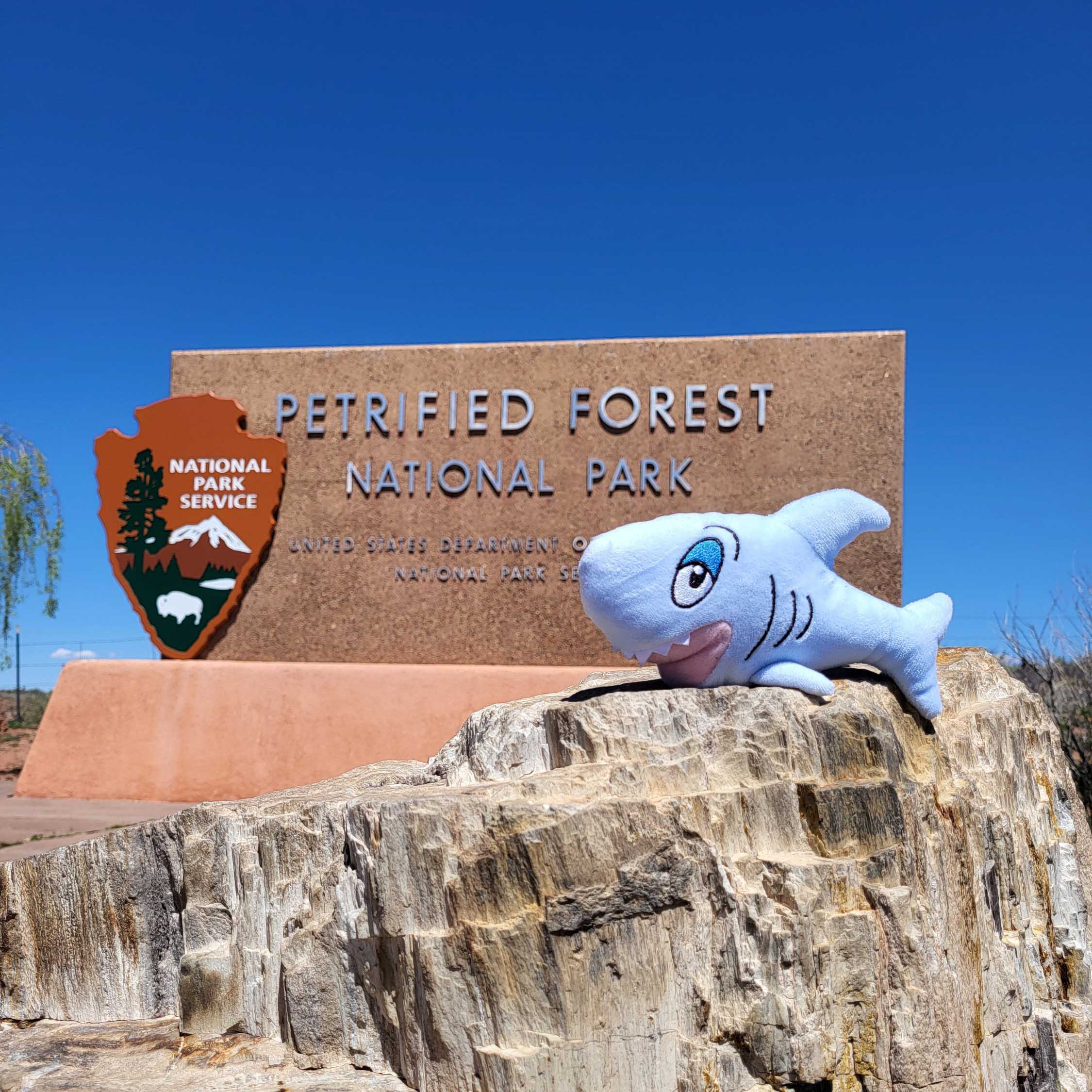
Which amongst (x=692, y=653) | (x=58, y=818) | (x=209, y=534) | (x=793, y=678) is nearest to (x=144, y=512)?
(x=209, y=534)

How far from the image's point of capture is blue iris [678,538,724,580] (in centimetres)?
324

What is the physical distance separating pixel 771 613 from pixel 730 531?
306 millimetres

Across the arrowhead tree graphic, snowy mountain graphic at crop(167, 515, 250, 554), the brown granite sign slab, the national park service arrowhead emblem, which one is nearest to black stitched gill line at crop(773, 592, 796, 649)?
the brown granite sign slab

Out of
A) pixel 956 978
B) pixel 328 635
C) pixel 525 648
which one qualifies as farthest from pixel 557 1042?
pixel 328 635

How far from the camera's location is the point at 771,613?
3336 mm

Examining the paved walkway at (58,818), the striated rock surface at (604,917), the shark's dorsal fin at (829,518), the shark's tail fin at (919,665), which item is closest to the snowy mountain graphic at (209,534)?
the paved walkway at (58,818)

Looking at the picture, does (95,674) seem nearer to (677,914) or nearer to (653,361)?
(653,361)

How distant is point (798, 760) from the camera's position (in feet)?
9.82

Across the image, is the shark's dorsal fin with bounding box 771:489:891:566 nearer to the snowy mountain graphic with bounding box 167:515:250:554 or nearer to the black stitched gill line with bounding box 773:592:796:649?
the black stitched gill line with bounding box 773:592:796:649

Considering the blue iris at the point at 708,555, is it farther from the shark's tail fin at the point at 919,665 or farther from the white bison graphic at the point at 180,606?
the white bison graphic at the point at 180,606

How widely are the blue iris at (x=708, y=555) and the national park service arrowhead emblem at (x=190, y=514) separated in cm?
631

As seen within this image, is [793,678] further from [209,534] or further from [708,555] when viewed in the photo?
[209,534]

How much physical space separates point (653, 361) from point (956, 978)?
20.1 ft

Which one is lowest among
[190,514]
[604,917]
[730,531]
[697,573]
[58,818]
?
[604,917]
